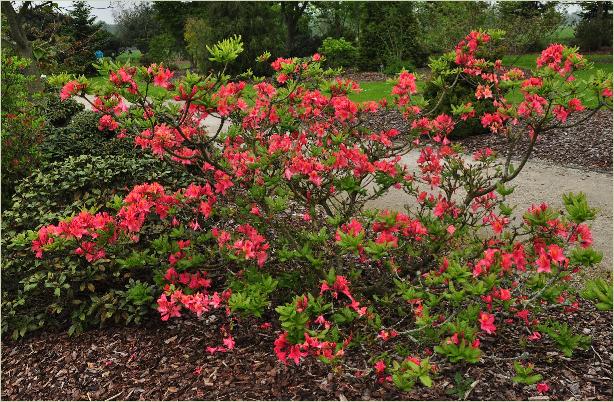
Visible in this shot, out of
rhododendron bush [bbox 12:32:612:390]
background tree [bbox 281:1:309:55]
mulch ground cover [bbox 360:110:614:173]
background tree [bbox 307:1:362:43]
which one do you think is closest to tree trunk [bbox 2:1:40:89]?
mulch ground cover [bbox 360:110:614:173]

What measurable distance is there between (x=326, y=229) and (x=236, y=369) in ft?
3.09

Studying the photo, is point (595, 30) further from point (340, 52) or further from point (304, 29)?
point (304, 29)

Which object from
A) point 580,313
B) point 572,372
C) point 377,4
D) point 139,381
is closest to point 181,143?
point 139,381

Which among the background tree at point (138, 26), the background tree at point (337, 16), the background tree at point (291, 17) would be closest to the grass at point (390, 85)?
the background tree at point (337, 16)

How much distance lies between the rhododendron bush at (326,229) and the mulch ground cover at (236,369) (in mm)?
125

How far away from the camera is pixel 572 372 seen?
295 cm

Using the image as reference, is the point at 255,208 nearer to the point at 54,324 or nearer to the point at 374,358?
the point at 374,358

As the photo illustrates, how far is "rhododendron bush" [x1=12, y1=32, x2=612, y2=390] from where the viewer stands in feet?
8.04

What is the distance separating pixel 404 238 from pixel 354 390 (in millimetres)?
841

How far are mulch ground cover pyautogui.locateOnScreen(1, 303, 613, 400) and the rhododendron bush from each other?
0.41 feet

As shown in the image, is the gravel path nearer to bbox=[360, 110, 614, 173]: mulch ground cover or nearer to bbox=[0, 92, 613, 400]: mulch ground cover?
bbox=[360, 110, 614, 173]: mulch ground cover

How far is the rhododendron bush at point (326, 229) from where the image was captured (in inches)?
96.4

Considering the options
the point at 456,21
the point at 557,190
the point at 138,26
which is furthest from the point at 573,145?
the point at 138,26

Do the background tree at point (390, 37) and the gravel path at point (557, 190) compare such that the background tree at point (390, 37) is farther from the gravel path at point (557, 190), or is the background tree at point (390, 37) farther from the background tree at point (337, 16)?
the gravel path at point (557, 190)
